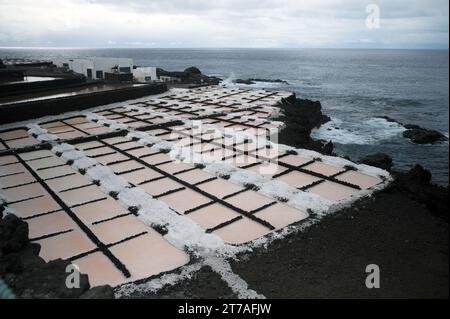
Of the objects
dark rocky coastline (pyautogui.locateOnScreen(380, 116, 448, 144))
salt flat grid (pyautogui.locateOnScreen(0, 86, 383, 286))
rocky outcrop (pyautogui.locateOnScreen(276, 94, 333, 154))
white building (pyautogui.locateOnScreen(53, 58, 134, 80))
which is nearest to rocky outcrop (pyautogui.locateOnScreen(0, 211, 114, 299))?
salt flat grid (pyautogui.locateOnScreen(0, 86, 383, 286))

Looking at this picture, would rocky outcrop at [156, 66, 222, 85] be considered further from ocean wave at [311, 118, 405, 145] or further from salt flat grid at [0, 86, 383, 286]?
salt flat grid at [0, 86, 383, 286]

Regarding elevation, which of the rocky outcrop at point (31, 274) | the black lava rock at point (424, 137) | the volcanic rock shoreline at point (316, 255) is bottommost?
the black lava rock at point (424, 137)

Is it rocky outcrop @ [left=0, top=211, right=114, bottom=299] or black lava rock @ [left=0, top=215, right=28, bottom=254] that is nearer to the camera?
rocky outcrop @ [left=0, top=211, right=114, bottom=299]

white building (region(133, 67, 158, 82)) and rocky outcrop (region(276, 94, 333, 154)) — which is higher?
white building (region(133, 67, 158, 82))

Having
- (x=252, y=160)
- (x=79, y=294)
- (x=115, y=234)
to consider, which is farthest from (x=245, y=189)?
(x=79, y=294)

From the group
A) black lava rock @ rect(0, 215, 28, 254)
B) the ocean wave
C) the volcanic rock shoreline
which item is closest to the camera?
the volcanic rock shoreline

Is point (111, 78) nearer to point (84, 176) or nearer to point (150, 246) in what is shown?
point (84, 176)

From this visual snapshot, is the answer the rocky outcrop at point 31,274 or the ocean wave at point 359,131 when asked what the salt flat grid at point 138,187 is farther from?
the ocean wave at point 359,131

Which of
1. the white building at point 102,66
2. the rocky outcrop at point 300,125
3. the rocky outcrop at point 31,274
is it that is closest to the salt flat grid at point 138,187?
the rocky outcrop at point 31,274
